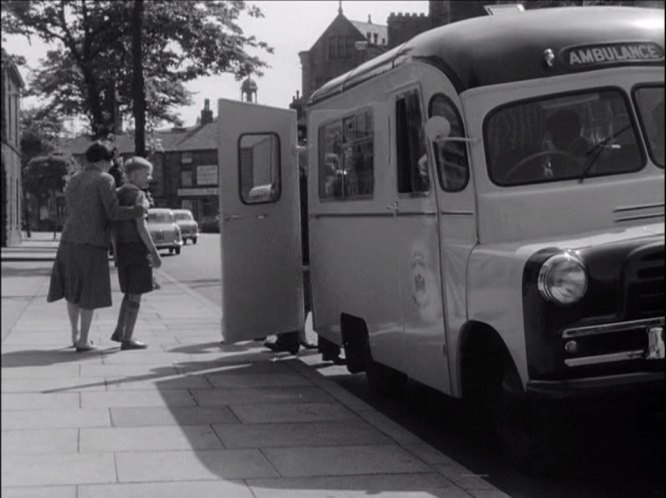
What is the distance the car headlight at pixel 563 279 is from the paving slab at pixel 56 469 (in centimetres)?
182

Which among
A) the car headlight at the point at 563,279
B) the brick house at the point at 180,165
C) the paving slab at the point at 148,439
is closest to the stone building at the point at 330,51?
the brick house at the point at 180,165

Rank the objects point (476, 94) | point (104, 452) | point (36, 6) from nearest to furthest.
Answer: point (36, 6)
point (104, 452)
point (476, 94)

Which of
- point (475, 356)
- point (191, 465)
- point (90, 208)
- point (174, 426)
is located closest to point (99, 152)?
point (90, 208)

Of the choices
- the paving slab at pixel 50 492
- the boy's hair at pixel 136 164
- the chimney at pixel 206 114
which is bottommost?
the paving slab at pixel 50 492

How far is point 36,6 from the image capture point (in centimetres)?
154

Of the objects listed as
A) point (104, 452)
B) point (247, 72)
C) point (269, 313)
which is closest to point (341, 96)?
point (269, 313)

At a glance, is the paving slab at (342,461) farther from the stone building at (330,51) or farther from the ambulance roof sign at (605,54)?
the ambulance roof sign at (605,54)

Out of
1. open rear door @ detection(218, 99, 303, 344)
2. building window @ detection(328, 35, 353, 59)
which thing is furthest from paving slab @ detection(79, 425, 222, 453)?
open rear door @ detection(218, 99, 303, 344)

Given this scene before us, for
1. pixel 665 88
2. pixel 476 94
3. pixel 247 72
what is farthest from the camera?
pixel 476 94

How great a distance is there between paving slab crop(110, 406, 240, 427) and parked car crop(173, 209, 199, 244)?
0.89 metres

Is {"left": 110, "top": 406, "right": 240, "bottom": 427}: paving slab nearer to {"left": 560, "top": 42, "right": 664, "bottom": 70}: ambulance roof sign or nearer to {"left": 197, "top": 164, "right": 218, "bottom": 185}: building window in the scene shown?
{"left": 197, "top": 164, "right": 218, "bottom": 185}: building window

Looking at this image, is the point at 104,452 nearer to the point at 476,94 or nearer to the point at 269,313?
the point at 476,94

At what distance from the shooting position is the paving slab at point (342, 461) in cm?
469

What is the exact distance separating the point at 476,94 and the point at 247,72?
3.15 m
